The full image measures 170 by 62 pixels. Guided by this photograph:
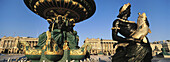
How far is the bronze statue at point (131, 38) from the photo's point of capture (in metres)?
2.62

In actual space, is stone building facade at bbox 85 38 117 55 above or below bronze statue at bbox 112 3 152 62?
below

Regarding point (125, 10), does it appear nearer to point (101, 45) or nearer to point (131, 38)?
point (131, 38)

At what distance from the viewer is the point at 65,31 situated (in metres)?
6.74

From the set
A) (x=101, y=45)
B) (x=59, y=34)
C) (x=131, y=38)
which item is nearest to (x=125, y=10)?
(x=131, y=38)

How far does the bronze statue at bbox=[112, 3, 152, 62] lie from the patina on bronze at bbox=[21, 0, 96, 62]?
3257 millimetres

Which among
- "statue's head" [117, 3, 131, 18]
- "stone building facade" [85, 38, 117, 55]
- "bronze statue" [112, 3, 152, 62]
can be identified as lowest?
"stone building facade" [85, 38, 117, 55]

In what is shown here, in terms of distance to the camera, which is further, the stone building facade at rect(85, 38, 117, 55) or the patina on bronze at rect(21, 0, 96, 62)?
the stone building facade at rect(85, 38, 117, 55)

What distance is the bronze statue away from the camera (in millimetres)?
2619

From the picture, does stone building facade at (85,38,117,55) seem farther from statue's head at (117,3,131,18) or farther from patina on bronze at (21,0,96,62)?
statue's head at (117,3,131,18)

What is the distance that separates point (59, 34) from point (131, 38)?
178 inches

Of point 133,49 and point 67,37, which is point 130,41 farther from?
point 67,37

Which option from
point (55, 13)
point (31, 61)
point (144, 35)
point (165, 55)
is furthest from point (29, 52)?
point (165, 55)

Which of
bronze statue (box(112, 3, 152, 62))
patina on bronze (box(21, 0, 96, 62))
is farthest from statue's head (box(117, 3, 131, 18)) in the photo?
patina on bronze (box(21, 0, 96, 62))

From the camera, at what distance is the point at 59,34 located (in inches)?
244
